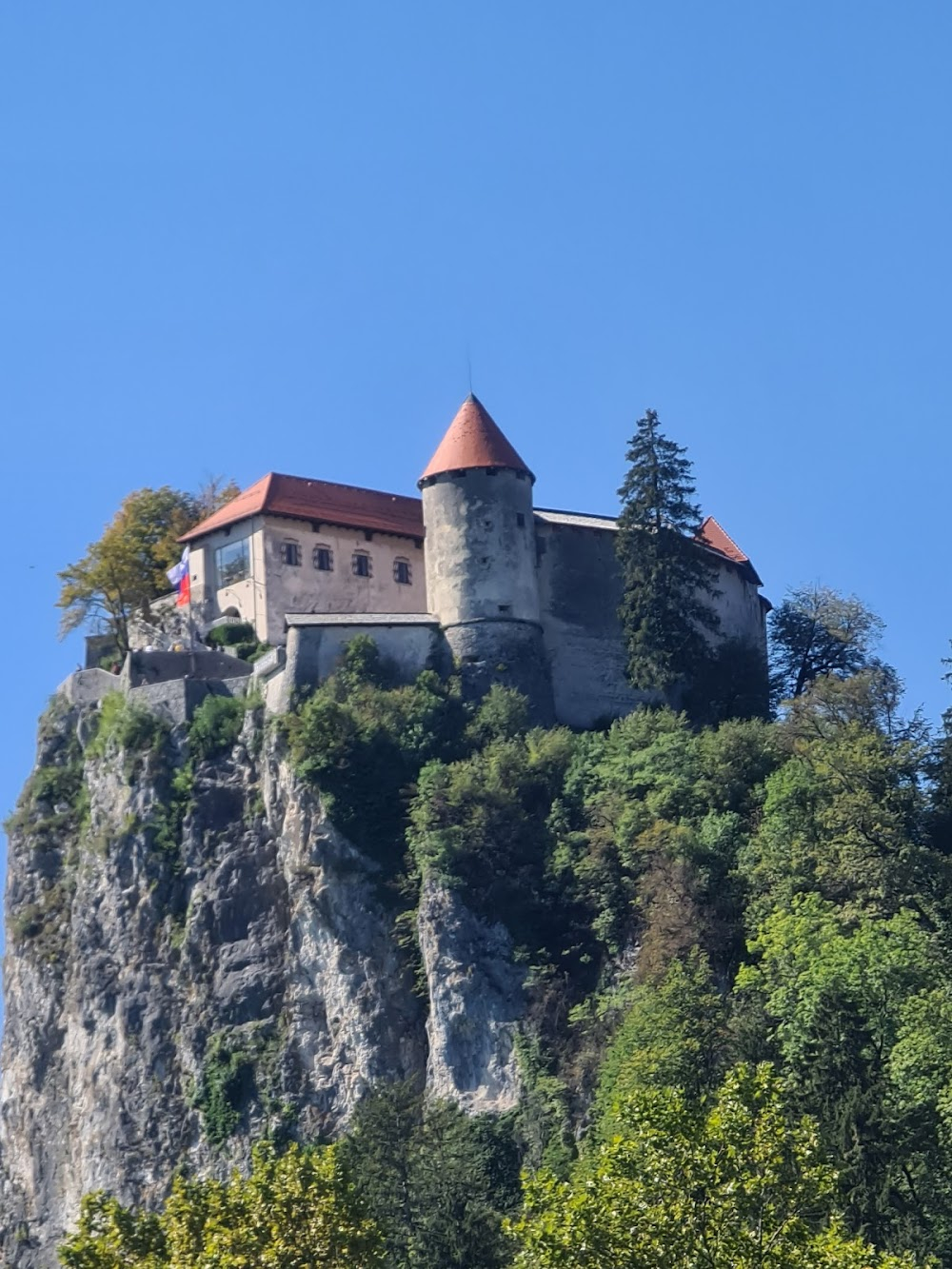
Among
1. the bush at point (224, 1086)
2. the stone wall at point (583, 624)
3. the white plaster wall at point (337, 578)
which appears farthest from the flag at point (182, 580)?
the bush at point (224, 1086)

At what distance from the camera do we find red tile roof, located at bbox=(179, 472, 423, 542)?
71438 millimetres

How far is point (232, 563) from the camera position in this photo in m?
71.7

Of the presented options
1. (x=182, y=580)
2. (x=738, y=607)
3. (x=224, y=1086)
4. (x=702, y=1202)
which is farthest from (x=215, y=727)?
(x=702, y=1202)

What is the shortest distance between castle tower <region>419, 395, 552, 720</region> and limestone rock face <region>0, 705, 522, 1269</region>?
5658 mm

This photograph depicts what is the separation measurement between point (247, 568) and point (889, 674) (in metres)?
16.1

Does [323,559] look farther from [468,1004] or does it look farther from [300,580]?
[468,1004]

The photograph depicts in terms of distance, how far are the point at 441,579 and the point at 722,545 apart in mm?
12342

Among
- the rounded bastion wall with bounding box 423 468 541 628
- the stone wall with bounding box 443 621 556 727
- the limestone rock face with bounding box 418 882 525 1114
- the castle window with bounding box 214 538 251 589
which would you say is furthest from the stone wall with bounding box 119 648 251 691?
the limestone rock face with bounding box 418 882 525 1114

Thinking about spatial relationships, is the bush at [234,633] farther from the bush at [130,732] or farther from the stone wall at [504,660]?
the stone wall at [504,660]

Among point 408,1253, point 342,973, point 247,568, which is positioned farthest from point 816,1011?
point 247,568

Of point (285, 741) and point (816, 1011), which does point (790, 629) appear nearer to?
point (285, 741)

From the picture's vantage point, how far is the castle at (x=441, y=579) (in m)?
69.0

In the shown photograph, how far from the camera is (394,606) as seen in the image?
72.1m

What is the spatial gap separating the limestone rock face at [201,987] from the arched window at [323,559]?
5428 mm
